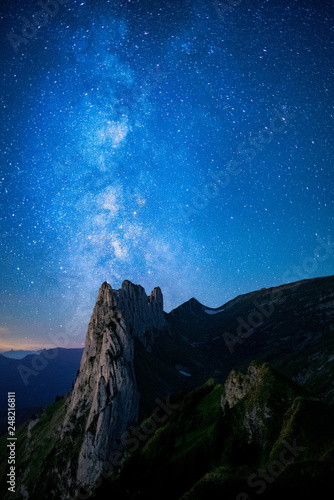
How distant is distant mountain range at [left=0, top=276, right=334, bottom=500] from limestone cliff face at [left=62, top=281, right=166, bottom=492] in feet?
1.15

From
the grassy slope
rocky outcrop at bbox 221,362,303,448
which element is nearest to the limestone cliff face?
the grassy slope

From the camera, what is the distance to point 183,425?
1403 inches

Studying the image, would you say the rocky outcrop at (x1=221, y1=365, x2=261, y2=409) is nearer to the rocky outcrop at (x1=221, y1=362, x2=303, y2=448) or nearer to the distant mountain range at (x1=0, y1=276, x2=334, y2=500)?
the distant mountain range at (x1=0, y1=276, x2=334, y2=500)

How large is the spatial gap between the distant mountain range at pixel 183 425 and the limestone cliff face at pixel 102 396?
0.35m

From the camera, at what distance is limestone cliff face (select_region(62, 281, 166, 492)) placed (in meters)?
79.4

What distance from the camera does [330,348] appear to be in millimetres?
94812

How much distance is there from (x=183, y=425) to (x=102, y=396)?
68.6 meters

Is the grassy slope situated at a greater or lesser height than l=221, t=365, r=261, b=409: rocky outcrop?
lesser

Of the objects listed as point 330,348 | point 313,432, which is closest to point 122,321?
point 330,348

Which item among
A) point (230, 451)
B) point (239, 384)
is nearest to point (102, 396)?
point (239, 384)

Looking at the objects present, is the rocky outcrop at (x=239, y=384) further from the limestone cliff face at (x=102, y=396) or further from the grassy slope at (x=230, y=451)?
the limestone cliff face at (x=102, y=396)

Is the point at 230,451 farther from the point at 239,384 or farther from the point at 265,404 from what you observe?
the point at 239,384

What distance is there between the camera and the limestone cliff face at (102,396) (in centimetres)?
7938

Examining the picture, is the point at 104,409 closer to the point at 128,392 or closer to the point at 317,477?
the point at 128,392
